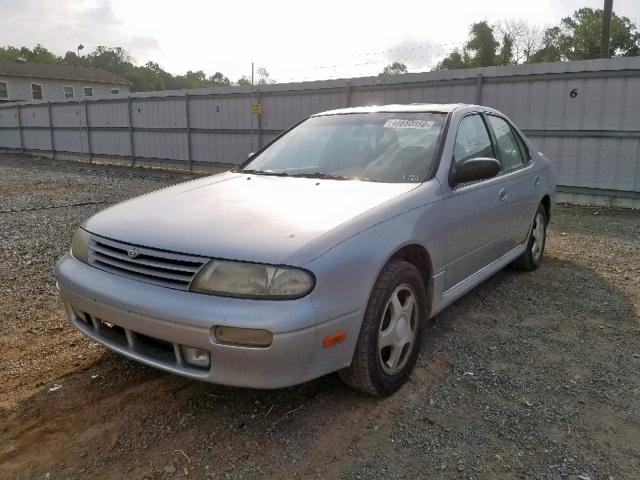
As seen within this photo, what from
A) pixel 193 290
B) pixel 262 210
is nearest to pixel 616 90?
pixel 262 210

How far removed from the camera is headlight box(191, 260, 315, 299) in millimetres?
2182

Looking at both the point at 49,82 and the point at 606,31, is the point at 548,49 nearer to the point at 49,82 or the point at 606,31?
the point at 606,31

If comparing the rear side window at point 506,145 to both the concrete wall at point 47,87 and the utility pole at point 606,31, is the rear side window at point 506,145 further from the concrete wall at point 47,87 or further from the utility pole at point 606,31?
the concrete wall at point 47,87

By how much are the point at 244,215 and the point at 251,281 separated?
51cm

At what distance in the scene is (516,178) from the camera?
424cm

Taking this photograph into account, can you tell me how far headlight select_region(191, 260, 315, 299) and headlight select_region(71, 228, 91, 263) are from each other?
32.5 inches

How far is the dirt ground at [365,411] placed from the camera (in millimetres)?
2240

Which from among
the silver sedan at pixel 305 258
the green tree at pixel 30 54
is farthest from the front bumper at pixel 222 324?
the green tree at pixel 30 54

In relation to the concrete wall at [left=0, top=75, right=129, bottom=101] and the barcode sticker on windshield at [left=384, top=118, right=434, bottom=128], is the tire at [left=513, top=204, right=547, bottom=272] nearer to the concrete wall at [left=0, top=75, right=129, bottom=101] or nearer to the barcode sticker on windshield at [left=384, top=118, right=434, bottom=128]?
the barcode sticker on windshield at [left=384, top=118, right=434, bottom=128]

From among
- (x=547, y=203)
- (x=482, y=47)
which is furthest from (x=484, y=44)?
(x=547, y=203)

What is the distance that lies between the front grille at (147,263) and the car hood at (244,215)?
0.04 meters

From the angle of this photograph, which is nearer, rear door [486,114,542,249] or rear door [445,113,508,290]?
rear door [445,113,508,290]

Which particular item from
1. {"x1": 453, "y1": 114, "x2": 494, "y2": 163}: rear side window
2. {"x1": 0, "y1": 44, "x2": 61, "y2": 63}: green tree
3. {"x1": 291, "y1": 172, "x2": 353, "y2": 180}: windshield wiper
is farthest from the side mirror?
{"x1": 0, "y1": 44, "x2": 61, "y2": 63}: green tree

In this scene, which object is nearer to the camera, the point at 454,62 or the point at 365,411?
the point at 365,411
